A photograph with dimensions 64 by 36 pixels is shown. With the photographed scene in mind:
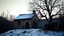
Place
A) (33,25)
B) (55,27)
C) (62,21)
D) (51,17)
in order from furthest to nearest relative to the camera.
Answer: (33,25)
(51,17)
(62,21)
(55,27)

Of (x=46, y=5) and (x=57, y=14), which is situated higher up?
(x=46, y=5)

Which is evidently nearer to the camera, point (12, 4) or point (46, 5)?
point (12, 4)

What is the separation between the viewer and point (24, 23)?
1338 cm

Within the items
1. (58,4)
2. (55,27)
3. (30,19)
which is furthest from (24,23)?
(55,27)

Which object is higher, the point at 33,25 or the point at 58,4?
the point at 58,4

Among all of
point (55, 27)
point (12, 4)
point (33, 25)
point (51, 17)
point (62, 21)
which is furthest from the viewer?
point (33, 25)

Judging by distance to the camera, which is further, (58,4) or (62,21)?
(58,4)

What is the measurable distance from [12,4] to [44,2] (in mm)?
4129

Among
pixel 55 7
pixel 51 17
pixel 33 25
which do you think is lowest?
pixel 33 25

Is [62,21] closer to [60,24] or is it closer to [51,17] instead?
[60,24]

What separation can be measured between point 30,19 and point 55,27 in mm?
4098

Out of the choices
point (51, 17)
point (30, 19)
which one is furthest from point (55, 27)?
point (30, 19)

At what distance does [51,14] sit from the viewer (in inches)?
476

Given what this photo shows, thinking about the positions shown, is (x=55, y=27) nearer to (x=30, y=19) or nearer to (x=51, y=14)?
(x=51, y=14)
